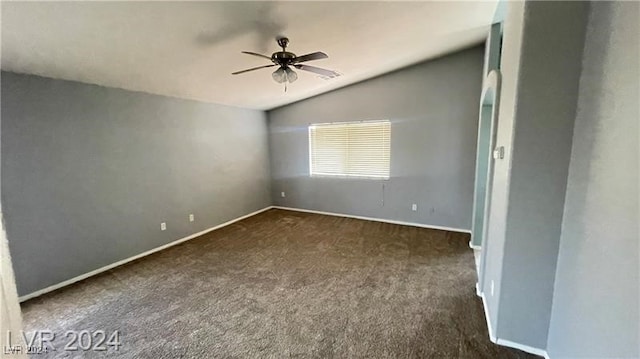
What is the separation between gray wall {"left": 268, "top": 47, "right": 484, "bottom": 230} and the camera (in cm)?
426

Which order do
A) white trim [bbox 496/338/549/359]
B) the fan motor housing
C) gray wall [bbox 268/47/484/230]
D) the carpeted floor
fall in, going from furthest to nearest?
1. gray wall [bbox 268/47/484/230]
2. the fan motor housing
3. the carpeted floor
4. white trim [bbox 496/338/549/359]

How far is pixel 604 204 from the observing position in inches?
53.3

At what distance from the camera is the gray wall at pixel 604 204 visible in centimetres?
117

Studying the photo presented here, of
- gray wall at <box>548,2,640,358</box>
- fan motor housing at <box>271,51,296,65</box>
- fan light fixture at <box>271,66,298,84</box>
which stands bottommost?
gray wall at <box>548,2,640,358</box>

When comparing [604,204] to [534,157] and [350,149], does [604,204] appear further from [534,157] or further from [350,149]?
[350,149]

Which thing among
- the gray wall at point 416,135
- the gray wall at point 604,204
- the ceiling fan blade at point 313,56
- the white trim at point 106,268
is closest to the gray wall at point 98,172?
the white trim at point 106,268

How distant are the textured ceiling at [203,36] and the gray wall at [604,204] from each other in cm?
150

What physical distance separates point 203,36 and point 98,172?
85.7 inches

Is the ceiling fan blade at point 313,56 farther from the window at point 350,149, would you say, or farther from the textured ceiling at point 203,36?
the window at point 350,149

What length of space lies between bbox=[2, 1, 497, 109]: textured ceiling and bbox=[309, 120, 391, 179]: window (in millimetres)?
1424

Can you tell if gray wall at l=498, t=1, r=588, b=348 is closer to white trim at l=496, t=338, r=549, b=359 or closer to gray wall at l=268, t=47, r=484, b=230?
white trim at l=496, t=338, r=549, b=359

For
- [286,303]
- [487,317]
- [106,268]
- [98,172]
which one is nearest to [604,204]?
[487,317]

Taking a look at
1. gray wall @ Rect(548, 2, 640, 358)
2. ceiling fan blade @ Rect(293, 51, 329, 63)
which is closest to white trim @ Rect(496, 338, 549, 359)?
gray wall @ Rect(548, 2, 640, 358)

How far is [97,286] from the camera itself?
9.83 ft
